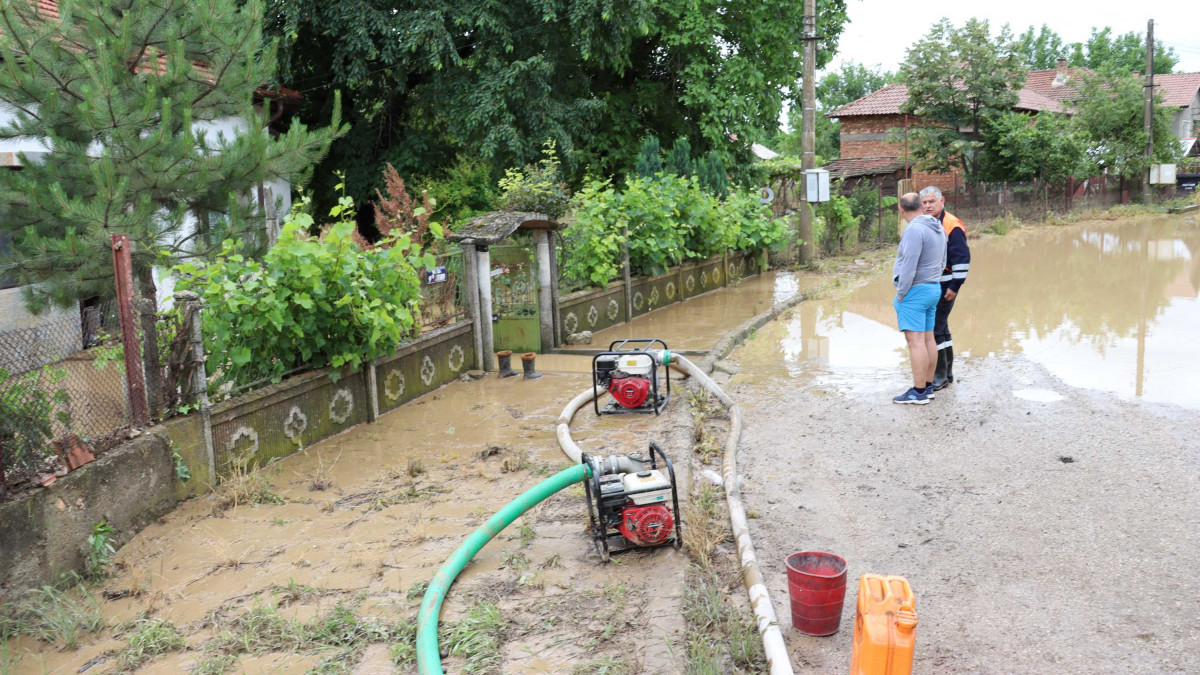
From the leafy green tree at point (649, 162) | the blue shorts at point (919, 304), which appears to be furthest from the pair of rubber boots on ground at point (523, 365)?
the leafy green tree at point (649, 162)

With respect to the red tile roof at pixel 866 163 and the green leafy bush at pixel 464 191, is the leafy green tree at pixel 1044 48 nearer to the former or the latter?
the red tile roof at pixel 866 163

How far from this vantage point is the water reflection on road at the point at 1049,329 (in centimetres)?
988

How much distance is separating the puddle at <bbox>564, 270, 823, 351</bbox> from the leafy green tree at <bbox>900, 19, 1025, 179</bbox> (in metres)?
16.4

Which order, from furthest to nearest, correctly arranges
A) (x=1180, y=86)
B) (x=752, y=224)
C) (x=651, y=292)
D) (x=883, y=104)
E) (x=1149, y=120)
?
(x=1180, y=86) < (x=883, y=104) < (x=1149, y=120) < (x=752, y=224) < (x=651, y=292)

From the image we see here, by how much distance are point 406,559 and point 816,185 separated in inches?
667

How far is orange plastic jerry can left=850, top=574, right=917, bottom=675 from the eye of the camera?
3572 mm

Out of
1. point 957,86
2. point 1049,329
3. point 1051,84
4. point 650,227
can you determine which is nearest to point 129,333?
point 650,227

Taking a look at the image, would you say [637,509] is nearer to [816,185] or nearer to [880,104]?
[816,185]

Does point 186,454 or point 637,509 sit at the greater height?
point 186,454

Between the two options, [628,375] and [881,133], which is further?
[881,133]

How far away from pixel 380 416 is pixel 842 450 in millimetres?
4263

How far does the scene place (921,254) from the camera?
8.50 m

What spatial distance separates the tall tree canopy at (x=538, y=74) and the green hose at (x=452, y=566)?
44.9 ft

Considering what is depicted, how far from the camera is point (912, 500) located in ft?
20.6
